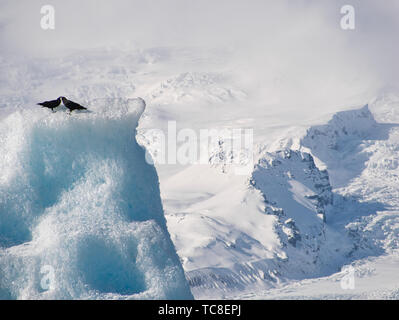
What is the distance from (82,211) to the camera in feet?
83.4

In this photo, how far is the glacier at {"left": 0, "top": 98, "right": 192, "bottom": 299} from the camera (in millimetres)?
24531

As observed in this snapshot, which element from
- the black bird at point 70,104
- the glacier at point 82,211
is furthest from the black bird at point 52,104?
the glacier at point 82,211

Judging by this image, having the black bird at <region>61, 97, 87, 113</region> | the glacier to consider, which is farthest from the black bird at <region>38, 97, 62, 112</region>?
the glacier

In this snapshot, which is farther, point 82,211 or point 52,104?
point 52,104

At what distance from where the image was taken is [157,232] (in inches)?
1011

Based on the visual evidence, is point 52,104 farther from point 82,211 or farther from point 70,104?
point 82,211

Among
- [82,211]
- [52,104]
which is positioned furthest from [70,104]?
[82,211]

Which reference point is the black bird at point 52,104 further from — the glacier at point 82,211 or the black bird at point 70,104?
the glacier at point 82,211

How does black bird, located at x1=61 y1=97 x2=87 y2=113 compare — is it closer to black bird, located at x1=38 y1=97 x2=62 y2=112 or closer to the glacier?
black bird, located at x1=38 y1=97 x2=62 y2=112
